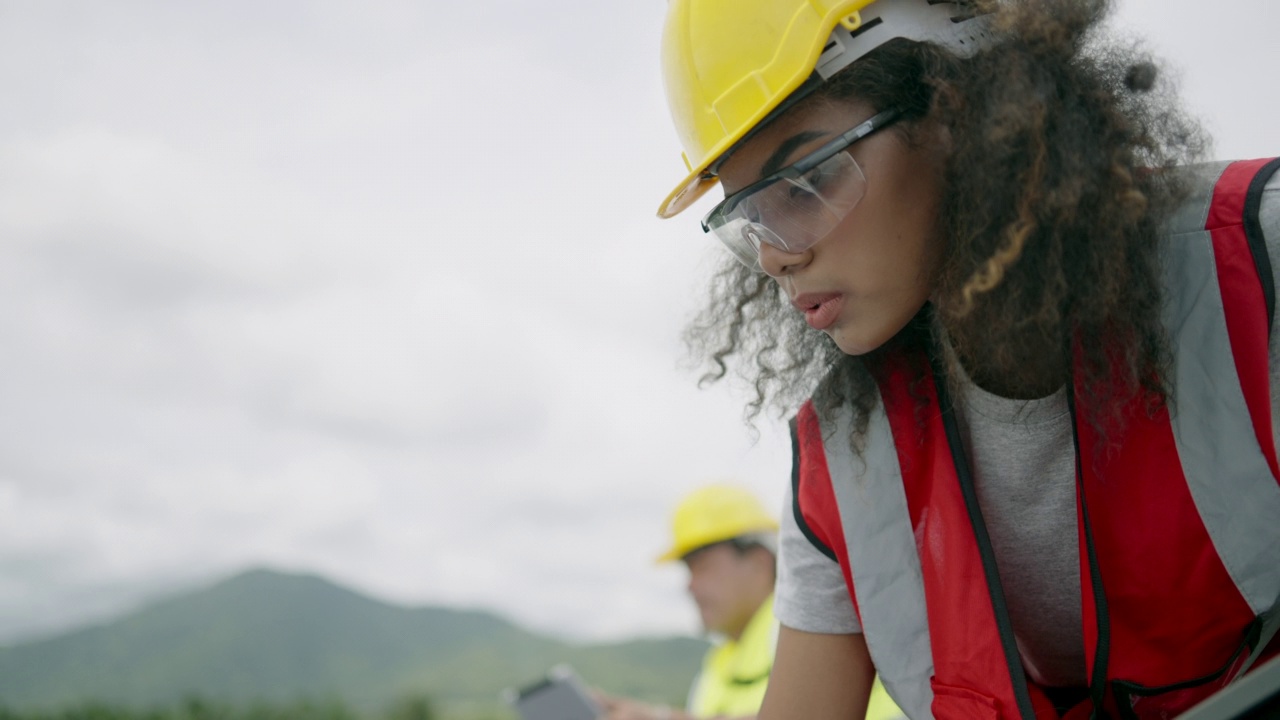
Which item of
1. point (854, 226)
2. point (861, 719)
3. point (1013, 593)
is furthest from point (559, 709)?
point (854, 226)

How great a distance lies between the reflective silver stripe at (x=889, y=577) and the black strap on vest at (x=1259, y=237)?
0.68 meters

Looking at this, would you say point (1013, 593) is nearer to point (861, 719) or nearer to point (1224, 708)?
point (861, 719)

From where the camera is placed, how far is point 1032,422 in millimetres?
1819

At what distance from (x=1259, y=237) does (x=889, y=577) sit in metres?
0.84

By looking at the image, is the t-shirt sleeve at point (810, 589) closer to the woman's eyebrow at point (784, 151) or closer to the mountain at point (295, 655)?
the woman's eyebrow at point (784, 151)

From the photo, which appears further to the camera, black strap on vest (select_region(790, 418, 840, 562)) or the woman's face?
black strap on vest (select_region(790, 418, 840, 562))

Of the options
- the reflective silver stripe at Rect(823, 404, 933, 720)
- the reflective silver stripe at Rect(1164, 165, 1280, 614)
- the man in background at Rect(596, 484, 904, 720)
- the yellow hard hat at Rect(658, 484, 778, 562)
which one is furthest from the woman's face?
the yellow hard hat at Rect(658, 484, 778, 562)

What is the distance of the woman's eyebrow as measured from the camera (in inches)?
70.0

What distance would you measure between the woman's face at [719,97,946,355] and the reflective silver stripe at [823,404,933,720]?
28 cm

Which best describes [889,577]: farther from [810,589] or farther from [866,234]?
[866,234]

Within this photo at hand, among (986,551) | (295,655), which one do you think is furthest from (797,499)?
(295,655)

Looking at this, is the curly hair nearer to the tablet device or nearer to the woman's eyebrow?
the woman's eyebrow

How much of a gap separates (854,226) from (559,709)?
12.5 feet

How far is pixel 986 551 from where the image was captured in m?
1.83
